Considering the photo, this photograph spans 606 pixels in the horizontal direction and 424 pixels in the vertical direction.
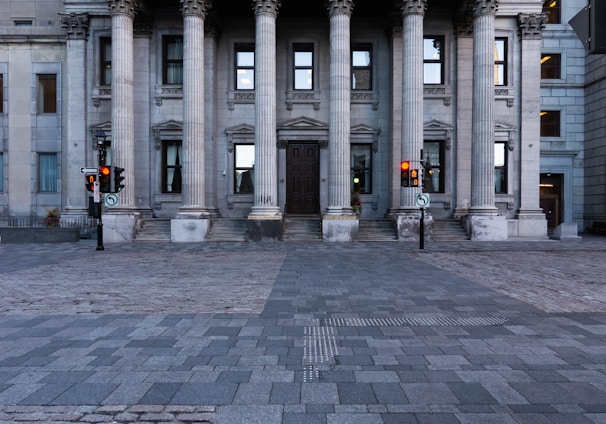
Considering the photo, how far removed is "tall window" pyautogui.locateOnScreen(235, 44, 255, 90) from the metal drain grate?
66.1 ft

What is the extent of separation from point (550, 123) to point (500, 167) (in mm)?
7961

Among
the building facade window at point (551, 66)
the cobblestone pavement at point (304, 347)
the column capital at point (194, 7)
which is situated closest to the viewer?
the cobblestone pavement at point (304, 347)

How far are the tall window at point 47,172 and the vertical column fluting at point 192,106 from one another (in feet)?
33.5

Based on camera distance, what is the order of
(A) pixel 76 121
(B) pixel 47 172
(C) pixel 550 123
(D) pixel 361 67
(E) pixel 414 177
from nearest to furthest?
(E) pixel 414 177 → (A) pixel 76 121 → (D) pixel 361 67 → (B) pixel 47 172 → (C) pixel 550 123

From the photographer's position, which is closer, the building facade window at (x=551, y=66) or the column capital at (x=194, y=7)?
the column capital at (x=194, y=7)

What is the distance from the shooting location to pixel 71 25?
23.2 meters

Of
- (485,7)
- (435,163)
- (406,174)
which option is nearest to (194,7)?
(406,174)

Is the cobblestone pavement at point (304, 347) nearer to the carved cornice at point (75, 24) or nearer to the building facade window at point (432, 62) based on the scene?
the building facade window at point (432, 62)

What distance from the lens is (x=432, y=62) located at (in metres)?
23.8

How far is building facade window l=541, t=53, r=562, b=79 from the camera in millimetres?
28141

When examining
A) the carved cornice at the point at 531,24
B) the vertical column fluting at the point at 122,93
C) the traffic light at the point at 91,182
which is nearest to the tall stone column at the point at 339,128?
the carved cornice at the point at 531,24


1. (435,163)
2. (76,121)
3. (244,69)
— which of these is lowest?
(435,163)

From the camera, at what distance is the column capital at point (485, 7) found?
2103cm

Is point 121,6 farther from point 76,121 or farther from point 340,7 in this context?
point 340,7
